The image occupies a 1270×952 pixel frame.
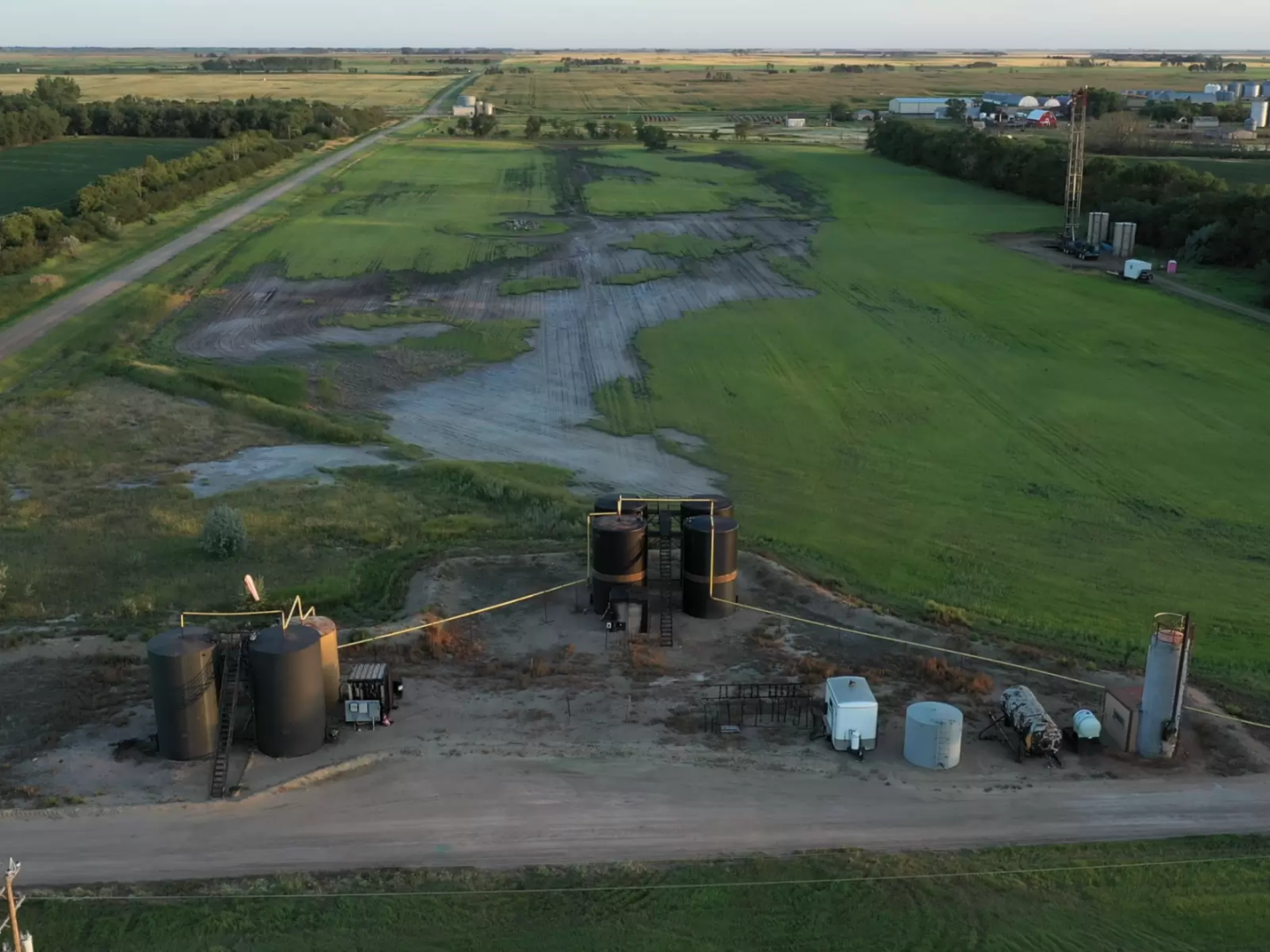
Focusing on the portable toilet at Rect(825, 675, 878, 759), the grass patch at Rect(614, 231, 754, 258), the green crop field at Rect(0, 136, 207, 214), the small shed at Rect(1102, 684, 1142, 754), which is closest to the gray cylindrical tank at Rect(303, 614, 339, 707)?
the portable toilet at Rect(825, 675, 878, 759)

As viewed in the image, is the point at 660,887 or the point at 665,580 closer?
the point at 660,887

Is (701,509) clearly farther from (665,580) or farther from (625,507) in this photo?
(665,580)

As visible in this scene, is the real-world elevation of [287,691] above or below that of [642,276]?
below

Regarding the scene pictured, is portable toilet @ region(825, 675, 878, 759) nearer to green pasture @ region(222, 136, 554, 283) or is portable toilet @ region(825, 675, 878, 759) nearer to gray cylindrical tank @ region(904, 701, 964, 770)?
gray cylindrical tank @ region(904, 701, 964, 770)

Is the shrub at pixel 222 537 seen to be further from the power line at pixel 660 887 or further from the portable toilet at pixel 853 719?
the portable toilet at pixel 853 719

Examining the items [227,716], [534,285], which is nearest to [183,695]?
[227,716]

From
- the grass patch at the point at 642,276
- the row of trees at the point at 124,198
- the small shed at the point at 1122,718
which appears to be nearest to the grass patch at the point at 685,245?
the grass patch at the point at 642,276

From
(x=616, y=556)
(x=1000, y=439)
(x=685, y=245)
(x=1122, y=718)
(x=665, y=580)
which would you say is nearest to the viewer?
(x=1122, y=718)

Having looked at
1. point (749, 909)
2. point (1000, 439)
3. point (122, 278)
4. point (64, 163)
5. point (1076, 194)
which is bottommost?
point (749, 909)
